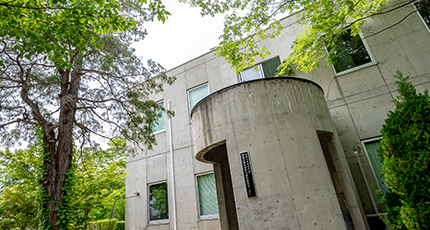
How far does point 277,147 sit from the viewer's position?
4703 mm

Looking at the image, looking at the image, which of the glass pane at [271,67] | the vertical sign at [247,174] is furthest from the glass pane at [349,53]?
the vertical sign at [247,174]

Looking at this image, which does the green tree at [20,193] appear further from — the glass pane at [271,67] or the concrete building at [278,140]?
the glass pane at [271,67]

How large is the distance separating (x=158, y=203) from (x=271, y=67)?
7.35 metres

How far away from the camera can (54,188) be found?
6594mm

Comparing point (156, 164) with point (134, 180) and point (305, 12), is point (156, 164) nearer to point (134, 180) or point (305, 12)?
point (134, 180)

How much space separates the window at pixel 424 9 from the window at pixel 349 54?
1.69 metres

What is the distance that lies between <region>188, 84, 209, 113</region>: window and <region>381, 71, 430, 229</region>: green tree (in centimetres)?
665

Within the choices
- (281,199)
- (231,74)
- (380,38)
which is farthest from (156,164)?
(380,38)

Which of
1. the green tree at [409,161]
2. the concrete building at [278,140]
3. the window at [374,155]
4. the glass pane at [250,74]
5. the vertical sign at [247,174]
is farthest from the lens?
the glass pane at [250,74]

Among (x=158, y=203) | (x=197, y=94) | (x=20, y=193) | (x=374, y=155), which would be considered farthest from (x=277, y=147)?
(x=20, y=193)

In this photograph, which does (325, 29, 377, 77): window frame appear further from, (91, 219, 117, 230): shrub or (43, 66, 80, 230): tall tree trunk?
(91, 219, 117, 230): shrub

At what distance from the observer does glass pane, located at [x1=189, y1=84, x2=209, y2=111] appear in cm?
974

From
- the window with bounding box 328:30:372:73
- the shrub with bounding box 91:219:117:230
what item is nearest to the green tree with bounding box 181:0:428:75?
the window with bounding box 328:30:372:73

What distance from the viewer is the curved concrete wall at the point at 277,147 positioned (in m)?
4.27
